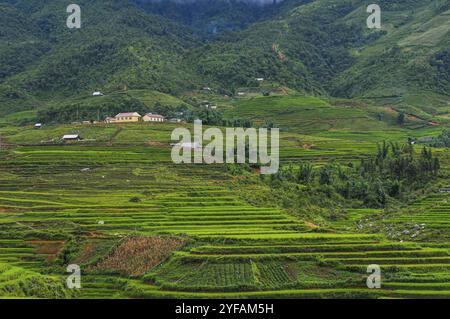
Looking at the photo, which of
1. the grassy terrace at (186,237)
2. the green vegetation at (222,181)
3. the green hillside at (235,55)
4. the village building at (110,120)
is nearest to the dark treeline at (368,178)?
the green vegetation at (222,181)

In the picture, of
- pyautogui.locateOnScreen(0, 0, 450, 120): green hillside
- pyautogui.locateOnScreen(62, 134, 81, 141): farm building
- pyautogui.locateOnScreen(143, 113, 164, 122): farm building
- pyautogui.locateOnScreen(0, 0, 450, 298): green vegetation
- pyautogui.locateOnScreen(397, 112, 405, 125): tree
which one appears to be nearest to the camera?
pyautogui.locateOnScreen(0, 0, 450, 298): green vegetation

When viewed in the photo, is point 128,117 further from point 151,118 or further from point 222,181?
point 222,181

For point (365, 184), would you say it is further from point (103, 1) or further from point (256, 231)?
point (103, 1)

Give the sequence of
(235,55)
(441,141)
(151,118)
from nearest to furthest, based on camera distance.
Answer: (441,141) → (151,118) → (235,55)

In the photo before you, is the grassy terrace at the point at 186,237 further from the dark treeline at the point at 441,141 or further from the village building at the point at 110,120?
the dark treeline at the point at 441,141

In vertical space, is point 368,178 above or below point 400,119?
below

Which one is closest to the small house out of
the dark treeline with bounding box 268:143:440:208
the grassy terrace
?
the grassy terrace

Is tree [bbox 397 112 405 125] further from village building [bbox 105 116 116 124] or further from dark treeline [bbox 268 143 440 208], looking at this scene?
village building [bbox 105 116 116 124]

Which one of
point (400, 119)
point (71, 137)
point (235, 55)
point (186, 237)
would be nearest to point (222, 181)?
point (186, 237)
